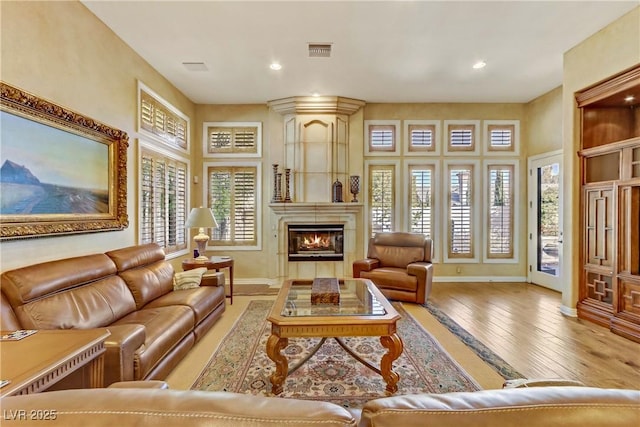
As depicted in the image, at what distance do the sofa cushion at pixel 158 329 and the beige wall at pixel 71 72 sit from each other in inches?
35.8

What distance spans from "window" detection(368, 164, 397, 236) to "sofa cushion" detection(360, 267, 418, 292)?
1.36 metres

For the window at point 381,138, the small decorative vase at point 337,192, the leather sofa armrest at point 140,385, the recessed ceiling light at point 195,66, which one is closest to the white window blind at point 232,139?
the recessed ceiling light at point 195,66

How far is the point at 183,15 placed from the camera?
3.14 metres

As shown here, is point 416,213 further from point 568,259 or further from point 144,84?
point 144,84

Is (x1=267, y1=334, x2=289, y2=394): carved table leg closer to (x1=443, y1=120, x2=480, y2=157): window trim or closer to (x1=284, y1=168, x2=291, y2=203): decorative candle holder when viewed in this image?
(x1=284, y1=168, x2=291, y2=203): decorative candle holder

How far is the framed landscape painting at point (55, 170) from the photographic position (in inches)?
87.2

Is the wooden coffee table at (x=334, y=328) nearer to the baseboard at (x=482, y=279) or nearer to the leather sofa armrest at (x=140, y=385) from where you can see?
the leather sofa armrest at (x=140, y=385)

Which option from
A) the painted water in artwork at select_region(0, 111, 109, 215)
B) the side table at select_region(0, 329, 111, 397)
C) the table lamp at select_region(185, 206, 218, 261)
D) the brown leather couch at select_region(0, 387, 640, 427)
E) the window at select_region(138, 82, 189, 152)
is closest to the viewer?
the brown leather couch at select_region(0, 387, 640, 427)

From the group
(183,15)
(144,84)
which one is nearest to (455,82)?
(183,15)

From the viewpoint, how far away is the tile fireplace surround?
5.57 metres

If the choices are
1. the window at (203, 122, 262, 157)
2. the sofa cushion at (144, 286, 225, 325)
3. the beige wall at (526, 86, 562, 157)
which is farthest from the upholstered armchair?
the window at (203, 122, 262, 157)

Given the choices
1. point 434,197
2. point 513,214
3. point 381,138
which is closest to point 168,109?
point 381,138

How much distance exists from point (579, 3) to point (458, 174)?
319 cm

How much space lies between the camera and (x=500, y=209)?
5.86 metres
